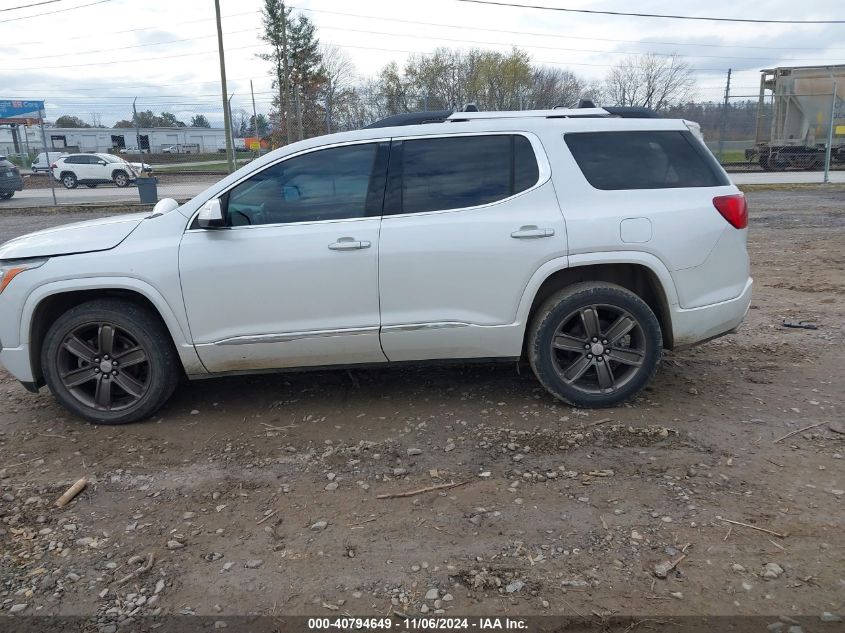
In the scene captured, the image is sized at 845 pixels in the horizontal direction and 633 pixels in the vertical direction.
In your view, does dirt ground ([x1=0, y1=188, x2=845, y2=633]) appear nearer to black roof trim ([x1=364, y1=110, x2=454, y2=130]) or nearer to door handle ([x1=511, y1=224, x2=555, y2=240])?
door handle ([x1=511, y1=224, x2=555, y2=240])

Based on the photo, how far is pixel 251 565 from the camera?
9.39 ft

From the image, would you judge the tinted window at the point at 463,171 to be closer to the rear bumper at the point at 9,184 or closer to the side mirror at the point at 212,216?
the side mirror at the point at 212,216

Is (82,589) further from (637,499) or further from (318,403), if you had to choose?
(637,499)

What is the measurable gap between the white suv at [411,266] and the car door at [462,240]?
0.01 meters

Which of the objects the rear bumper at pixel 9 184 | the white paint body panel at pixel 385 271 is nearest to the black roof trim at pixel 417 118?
the white paint body panel at pixel 385 271

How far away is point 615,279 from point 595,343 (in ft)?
1.61

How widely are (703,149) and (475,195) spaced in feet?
5.03

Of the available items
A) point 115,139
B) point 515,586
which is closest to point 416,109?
point 515,586

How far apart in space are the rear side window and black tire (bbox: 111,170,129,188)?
104 ft

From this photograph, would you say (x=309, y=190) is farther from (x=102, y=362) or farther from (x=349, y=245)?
(x=102, y=362)

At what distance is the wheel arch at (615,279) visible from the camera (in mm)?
4113

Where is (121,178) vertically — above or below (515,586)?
above

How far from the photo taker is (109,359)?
4.30 metres

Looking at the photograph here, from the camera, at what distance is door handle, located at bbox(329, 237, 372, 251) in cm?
405
